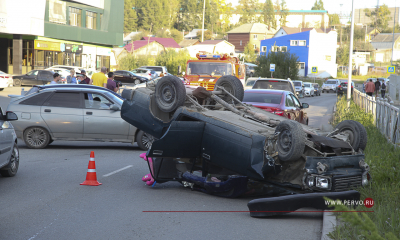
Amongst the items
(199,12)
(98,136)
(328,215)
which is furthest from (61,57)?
(199,12)

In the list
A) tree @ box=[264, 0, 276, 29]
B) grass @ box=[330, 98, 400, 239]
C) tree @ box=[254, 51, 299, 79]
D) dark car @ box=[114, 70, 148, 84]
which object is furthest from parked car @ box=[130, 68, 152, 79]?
tree @ box=[264, 0, 276, 29]

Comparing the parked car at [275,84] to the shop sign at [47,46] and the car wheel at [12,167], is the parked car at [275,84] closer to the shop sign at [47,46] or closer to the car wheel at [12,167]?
the car wheel at [12,167]

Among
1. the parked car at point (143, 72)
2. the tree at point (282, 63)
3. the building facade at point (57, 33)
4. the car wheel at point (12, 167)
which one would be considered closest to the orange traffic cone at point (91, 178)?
the car wheel at point (12, 167)

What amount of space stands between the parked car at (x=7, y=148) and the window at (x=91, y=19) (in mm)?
46773

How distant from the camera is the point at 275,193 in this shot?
673 centimetres

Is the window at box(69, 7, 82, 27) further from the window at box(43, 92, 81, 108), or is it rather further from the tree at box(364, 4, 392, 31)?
the tree at box(364, 4, 392, 31)

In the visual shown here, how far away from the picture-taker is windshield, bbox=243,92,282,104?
1245 cm

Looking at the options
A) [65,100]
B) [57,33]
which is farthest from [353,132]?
[57,33]

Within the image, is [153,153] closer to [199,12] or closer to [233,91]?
[233,91]

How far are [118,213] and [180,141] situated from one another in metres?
1.47

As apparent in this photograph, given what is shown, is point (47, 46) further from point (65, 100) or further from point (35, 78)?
point (65, 100)

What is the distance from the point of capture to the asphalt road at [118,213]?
5.37 meters

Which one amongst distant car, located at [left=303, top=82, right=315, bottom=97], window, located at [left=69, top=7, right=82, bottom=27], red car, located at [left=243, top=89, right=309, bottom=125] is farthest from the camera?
window, located at [left=69, top=7, right=82, bottom=27]

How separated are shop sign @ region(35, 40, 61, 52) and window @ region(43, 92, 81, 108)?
36.6 m
